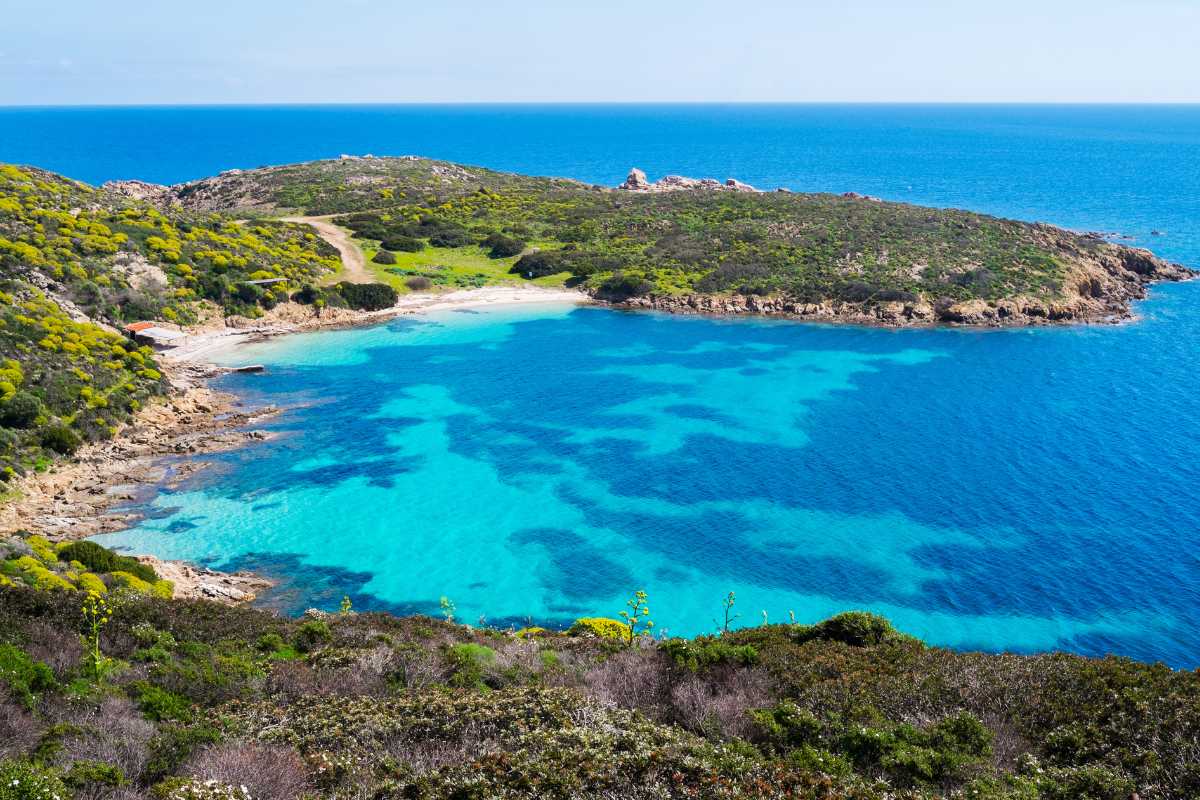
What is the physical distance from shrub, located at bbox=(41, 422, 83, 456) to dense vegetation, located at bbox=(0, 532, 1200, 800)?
21595 millimetres

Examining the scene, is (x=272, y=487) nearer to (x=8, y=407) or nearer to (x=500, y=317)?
(x=8, y=407)

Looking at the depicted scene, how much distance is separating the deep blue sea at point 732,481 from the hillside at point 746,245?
29.5ft

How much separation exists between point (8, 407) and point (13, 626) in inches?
1033

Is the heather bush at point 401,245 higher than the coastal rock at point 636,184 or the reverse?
the reverse

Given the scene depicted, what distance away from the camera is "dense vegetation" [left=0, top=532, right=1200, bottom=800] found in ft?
42.1

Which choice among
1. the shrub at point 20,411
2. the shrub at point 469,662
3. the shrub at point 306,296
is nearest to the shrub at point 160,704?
the shrub at point 469,662

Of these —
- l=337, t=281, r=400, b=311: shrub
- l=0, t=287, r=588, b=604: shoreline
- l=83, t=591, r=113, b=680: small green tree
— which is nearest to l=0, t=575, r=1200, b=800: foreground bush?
l=83, t=591, r=113, b=680: small green tree

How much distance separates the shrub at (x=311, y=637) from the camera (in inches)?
837

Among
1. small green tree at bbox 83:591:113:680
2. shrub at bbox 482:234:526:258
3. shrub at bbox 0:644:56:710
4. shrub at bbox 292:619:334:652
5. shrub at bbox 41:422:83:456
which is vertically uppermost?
shrub at bbox 482:234:526:258

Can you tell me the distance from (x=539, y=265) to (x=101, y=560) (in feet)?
205

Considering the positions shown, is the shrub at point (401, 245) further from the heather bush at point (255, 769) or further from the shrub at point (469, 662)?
the heather bush at point (255, 769)

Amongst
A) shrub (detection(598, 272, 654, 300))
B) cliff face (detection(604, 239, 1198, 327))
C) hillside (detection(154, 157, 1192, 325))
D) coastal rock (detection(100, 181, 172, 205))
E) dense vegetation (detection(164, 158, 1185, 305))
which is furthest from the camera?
coastal rock (detection(100, 181, 172, 205))

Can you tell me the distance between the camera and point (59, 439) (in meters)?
39.4

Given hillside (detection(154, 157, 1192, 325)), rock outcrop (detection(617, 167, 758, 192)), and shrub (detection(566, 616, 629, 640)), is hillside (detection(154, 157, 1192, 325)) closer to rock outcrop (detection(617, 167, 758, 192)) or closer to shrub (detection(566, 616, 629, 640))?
rock outcrop (detection(617, 167, 758, 192))
